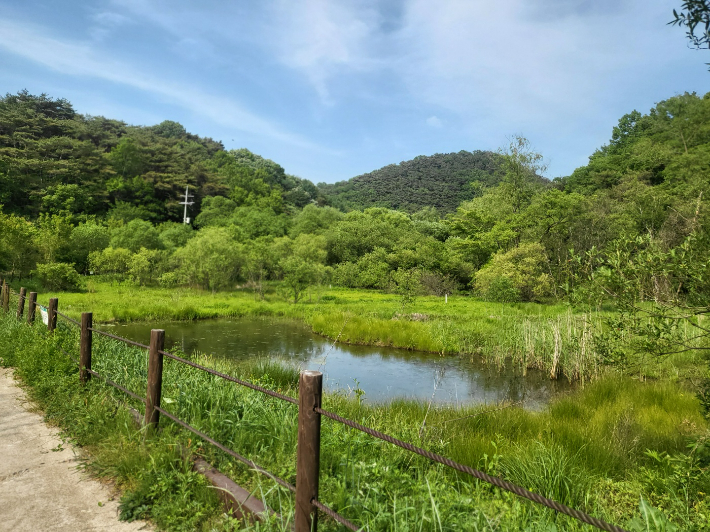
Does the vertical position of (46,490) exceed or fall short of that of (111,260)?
it falls short

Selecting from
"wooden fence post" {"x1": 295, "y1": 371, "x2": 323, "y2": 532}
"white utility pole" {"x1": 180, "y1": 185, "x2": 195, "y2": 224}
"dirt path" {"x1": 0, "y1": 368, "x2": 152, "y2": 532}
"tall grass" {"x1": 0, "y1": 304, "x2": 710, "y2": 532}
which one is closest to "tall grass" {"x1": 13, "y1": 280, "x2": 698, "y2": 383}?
"tall grass" {"x1": 0, "y1": 304, "x2": 710, "y2": 532}

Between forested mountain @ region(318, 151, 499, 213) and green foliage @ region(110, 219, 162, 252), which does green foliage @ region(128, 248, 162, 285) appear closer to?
green foliage @ region(110, 219, 162, 252)

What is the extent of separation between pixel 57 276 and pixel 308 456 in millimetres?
28930

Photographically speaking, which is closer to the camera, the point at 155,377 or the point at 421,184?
the point at 155,377

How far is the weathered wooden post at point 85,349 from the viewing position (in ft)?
16.6

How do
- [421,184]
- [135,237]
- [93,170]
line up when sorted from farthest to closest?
1. [421,184]
2. [93,170]
3. [135,237]

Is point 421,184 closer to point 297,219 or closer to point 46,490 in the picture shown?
point 297,219

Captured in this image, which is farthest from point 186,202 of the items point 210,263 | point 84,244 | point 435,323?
point 435,323

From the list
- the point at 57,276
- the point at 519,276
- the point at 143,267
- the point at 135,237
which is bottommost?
the point at 57,276

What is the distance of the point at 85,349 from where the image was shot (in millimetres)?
5133

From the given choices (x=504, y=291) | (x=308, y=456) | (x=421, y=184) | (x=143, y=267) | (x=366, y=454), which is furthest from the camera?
(x=421, y=184)

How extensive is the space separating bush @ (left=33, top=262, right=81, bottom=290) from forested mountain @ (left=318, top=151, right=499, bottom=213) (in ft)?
199

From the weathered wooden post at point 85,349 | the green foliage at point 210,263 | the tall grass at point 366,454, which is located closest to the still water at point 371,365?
the tall grass at point 366,454

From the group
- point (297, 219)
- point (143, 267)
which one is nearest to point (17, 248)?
point (143, 267)
